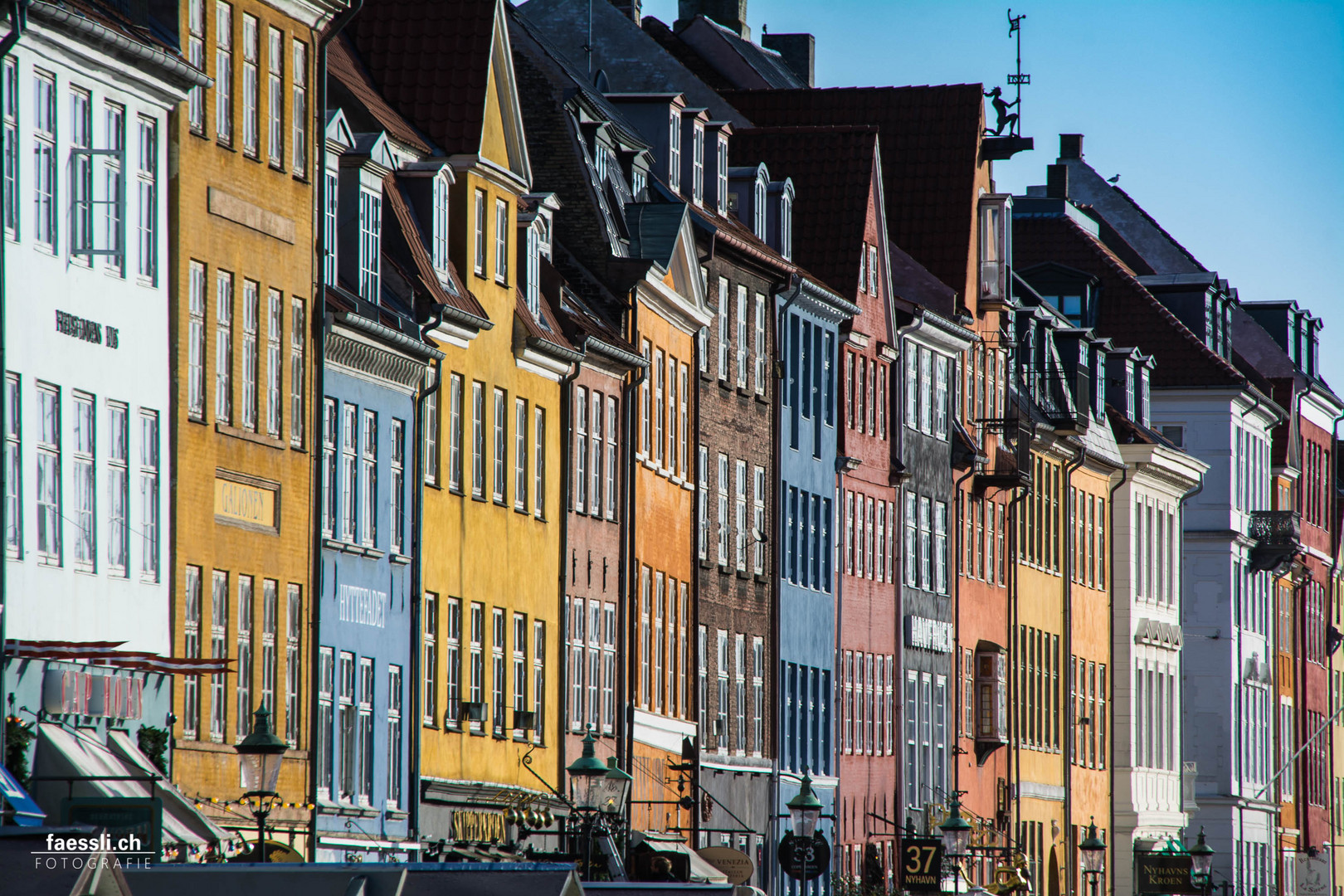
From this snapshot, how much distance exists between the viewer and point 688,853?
1804 inches

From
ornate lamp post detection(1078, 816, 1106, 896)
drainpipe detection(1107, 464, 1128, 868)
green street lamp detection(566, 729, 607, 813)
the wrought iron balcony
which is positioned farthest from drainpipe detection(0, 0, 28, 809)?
the wrought iron balcony

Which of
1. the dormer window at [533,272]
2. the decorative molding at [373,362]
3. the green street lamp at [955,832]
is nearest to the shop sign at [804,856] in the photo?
the green street lamp at [955,832]

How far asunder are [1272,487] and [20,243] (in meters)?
70.9

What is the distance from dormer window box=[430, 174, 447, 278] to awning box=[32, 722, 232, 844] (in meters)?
12.0

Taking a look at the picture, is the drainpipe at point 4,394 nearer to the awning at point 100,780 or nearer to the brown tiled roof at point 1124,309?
the awning at point 100,780

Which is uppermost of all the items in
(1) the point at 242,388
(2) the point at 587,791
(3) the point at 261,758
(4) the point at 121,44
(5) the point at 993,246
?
(5) the point at 993,246

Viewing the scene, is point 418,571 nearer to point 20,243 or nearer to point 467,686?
point 467,686

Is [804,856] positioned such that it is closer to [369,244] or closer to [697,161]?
[697,161]

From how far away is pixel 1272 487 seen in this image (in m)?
96.8

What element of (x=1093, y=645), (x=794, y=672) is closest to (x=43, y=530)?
(x=794, y=672)

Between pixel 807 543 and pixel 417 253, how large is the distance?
68.5 feet

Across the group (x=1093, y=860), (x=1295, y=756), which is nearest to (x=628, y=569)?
(x=1093, y=860)

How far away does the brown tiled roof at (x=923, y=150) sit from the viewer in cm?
7038

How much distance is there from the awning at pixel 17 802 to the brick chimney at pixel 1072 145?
254 feet
